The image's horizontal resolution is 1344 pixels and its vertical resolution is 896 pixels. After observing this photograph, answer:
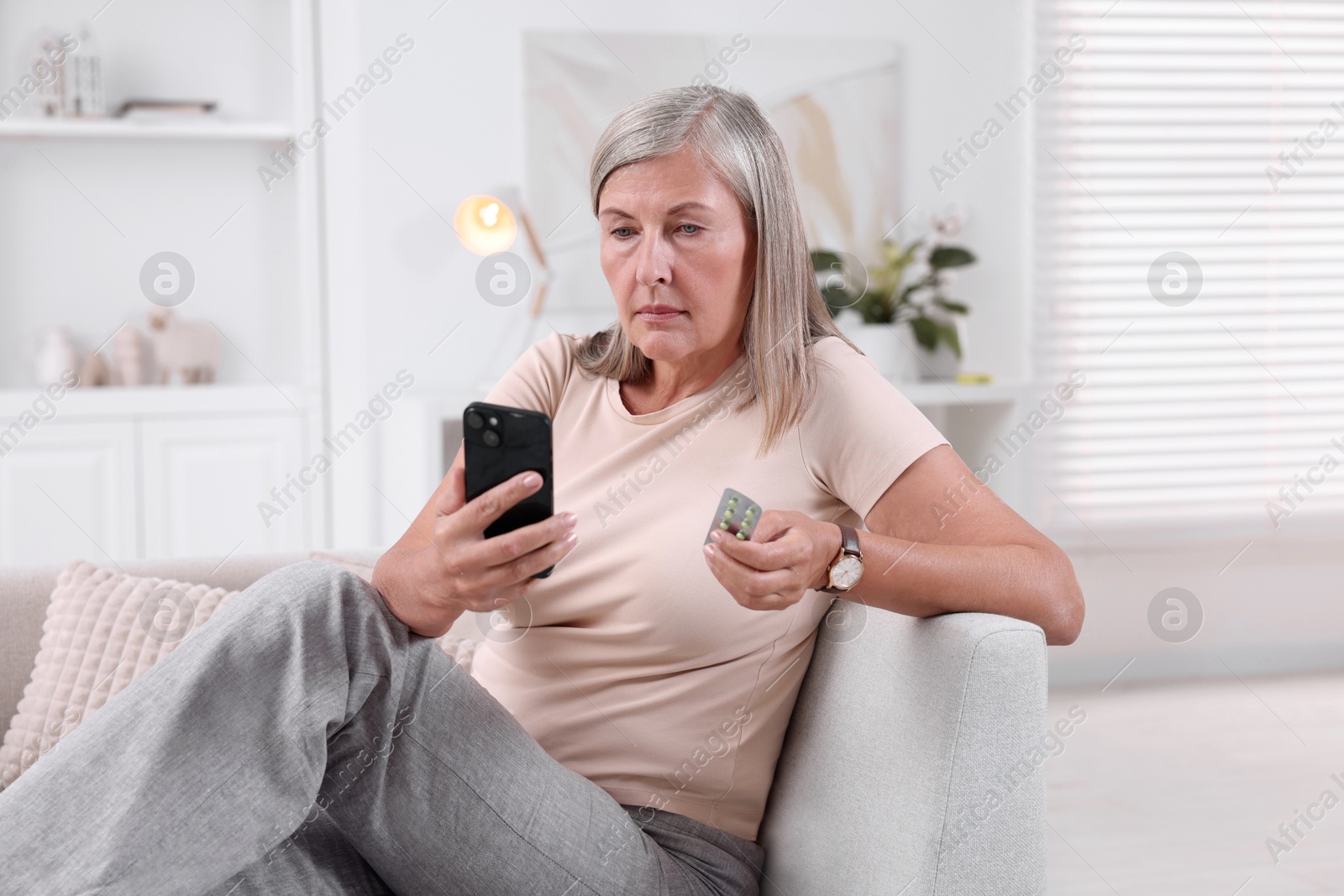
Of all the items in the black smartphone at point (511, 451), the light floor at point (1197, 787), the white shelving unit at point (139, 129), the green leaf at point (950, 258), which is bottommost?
the light floor at point (1197, 787)

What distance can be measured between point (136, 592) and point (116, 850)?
699mm

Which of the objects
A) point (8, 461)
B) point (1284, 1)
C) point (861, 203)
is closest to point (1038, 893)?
point (861, 203)

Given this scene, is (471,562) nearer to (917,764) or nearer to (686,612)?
(686,612)

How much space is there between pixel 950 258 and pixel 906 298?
0.19 metres

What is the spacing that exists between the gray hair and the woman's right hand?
33 cm

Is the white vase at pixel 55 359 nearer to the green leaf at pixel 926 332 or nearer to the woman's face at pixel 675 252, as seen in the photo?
the green leaf at pixel 926 332

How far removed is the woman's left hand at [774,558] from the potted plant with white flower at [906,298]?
7.75 ft

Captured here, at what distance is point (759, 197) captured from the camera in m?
1.29

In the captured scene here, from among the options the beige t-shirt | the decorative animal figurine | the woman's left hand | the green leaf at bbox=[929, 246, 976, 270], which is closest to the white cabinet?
the decorative animal figurine

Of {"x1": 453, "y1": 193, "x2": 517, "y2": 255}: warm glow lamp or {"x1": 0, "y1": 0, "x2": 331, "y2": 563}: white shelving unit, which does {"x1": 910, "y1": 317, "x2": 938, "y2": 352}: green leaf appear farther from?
{"x1": 0, "y1": 0, "x2": 331, "y2": 563}: white shelving unit

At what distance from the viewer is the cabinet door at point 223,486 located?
3.36 meters

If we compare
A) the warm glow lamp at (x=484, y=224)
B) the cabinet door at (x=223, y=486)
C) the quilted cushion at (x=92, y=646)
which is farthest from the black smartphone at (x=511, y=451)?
the cabinet door at (x=223, y=486)

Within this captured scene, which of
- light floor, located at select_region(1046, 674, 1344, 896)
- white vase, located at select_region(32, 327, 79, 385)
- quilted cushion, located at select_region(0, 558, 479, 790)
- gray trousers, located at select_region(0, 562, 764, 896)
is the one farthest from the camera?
white vase, located at select_region(32, 327, 79, 385)

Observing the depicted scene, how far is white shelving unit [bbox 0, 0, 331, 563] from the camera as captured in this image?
10.8ft
